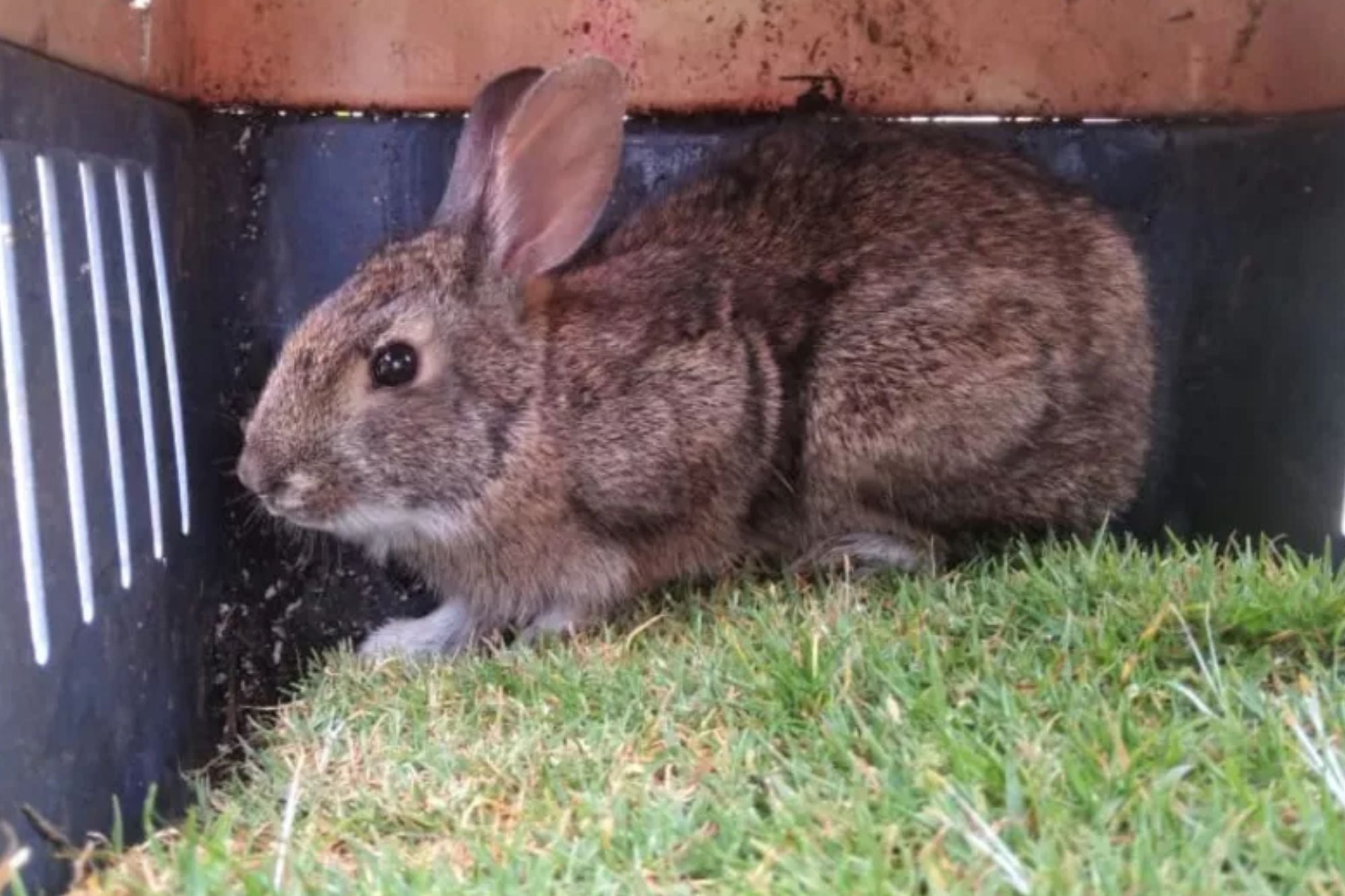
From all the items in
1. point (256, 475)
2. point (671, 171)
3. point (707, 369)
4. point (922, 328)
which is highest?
point (671, 171)

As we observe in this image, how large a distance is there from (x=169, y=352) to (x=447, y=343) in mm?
763

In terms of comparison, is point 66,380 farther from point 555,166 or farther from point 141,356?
point 555,166

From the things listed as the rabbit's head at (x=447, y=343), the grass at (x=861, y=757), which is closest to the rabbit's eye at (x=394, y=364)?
the rabbit's head at (x=447, y=343)

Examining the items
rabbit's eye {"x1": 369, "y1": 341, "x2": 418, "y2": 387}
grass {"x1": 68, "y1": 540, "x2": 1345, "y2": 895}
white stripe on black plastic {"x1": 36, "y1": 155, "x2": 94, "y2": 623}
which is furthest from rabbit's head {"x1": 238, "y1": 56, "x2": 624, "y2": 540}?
white stripe on black plastic {"x1": 36, "y1": 155, "x2": 94, "y2": 623}

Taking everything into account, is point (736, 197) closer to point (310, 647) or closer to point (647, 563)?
point (647, 563)

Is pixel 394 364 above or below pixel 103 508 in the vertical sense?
above

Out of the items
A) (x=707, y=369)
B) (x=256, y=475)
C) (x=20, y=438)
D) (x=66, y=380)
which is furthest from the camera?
(x=707, y=369)

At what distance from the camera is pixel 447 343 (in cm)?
430

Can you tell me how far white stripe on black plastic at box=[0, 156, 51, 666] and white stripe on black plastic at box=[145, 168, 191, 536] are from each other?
1111 mm

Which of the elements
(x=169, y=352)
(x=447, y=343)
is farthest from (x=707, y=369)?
(x=169, y=352)

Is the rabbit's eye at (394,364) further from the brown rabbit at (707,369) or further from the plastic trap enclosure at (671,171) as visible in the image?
the plastic trap enclosure at (671,171)

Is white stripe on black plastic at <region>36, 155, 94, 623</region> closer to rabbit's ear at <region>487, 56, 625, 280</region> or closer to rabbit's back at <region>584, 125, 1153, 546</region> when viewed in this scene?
rabbit's ear at <region>487, 56, 625, 280</region>

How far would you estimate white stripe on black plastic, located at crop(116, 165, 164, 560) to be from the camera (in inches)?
158

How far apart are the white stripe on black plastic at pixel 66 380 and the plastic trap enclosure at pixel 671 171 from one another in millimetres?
582
